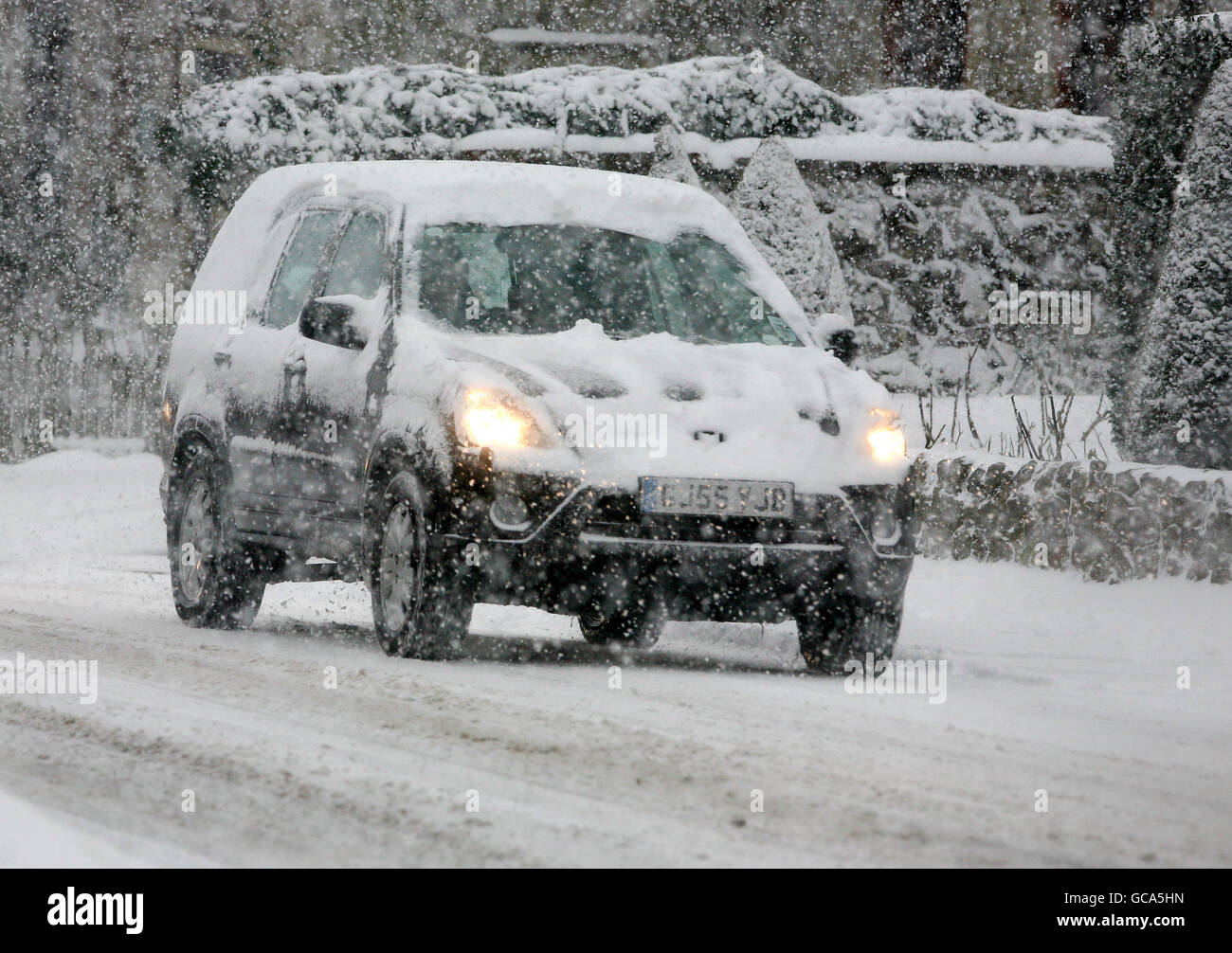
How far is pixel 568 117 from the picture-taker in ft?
65.8

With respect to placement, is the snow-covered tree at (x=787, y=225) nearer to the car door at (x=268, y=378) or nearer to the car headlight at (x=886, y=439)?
the car door at (x=268, y=378)

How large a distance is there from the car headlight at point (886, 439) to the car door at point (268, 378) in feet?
8.40

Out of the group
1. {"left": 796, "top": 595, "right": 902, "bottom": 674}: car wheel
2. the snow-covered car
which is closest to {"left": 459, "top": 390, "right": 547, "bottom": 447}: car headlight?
the snow-covered car

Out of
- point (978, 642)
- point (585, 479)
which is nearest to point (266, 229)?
point (585, 479)

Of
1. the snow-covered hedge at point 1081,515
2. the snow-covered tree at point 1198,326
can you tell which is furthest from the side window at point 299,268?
the snow-covered tree at point 1198,326

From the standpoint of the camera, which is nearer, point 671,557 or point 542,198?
point 671,557

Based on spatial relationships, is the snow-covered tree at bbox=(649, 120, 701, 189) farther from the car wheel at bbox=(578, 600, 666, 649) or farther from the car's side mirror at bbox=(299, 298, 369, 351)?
the car's side mirror at bbox=(299, 298, 369, 351)

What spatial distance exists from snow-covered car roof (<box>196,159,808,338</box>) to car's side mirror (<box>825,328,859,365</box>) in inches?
6.5

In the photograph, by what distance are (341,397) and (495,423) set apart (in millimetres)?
1210

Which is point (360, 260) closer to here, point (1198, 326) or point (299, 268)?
point (299, 268)

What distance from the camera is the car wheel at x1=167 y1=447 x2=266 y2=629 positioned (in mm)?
8797

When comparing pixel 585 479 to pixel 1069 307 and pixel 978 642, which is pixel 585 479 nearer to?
pixel 978 642

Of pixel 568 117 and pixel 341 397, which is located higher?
pixel 568 117

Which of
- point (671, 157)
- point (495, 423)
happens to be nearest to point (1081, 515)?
point (495, 423)
